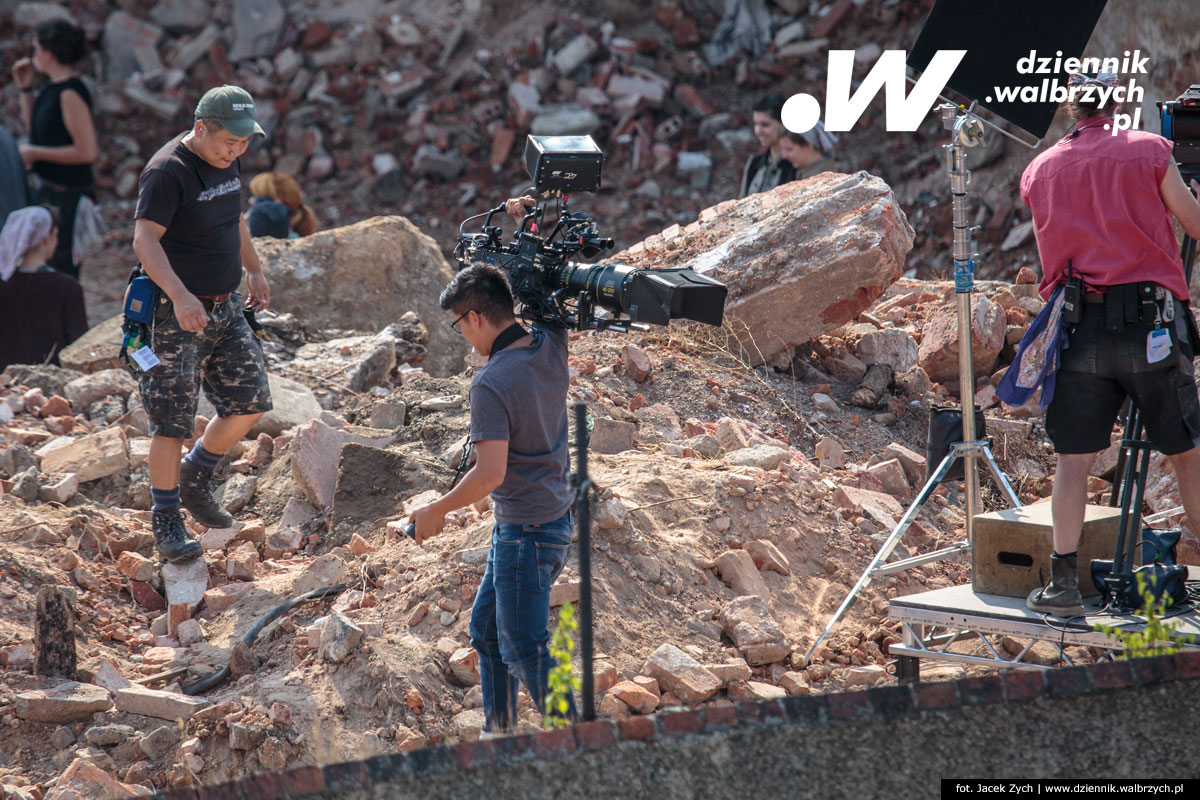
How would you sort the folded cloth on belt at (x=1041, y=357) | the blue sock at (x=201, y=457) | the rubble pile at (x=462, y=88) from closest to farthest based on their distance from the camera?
the folded cloth on belt at (x=1041, y=357) → the blue sock at (x=201, y=457) → the rubble pile at (x=462, y=88)

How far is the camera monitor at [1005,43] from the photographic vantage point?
14.5ft

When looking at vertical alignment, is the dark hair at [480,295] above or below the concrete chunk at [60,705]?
above

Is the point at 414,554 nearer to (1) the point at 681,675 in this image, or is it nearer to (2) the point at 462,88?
(1) the point at 681,675

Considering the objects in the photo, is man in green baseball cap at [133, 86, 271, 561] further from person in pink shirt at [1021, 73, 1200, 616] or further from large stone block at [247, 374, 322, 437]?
person in pink shirt at [1021, 73, 1200, 616]

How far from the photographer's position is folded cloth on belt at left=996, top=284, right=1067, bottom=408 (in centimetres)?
388

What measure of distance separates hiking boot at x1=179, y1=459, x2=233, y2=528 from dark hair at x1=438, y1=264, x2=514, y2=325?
2.18 m

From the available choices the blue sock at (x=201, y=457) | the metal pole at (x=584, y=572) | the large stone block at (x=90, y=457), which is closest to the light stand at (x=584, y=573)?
the metal pole at (x=584, y=572)

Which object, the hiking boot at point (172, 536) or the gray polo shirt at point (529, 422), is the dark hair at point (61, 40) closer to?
the hiking boot at point (172, 536)

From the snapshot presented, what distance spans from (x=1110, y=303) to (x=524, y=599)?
2139 millimetres

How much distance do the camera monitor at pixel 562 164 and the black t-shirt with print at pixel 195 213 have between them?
5.02 ft

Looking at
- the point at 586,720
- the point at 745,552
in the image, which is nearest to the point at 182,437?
the point at 745,552

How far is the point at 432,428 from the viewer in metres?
6.03

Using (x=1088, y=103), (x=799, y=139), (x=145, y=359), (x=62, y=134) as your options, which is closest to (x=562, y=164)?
(x=1088, y=103)

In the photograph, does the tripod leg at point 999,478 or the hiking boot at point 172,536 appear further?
the hiking boot at point 172,536
